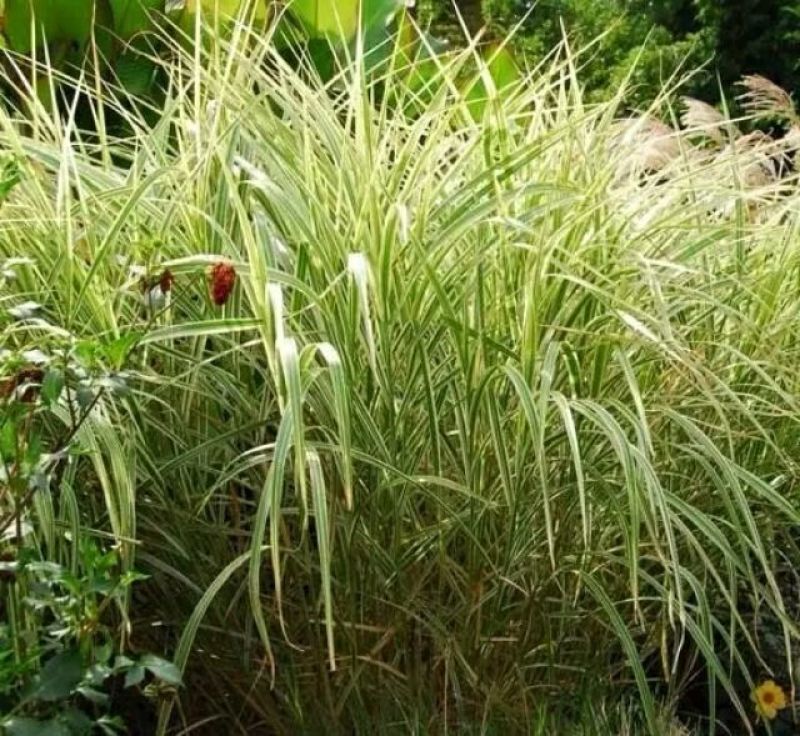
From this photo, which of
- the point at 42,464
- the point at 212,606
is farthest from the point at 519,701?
the point at 42,464

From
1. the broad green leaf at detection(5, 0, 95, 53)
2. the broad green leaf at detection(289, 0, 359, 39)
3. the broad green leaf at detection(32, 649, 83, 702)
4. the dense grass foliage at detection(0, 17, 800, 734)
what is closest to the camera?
the broad green leaf at detection(32, 649, 83, 702)

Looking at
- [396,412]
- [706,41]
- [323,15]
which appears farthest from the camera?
[706,41]

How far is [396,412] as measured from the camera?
91.0 inches

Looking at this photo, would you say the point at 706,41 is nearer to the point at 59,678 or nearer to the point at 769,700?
the point at 769,700

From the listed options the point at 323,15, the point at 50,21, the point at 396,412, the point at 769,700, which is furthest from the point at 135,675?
the point at 323,15

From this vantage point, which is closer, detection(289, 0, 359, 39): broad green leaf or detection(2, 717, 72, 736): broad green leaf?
detection(2, 717, 72, 736): broad green leaf

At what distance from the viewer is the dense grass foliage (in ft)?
7.42

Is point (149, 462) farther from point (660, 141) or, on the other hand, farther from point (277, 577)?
point (660, 141)

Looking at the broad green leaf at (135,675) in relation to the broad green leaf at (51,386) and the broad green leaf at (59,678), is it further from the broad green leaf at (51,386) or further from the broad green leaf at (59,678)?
the broad green leaf at (51,386)

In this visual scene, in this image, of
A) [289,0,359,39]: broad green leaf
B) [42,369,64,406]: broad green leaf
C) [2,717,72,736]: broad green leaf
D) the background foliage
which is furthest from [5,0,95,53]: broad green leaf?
the background foliage

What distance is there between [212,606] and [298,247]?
59 centimetres

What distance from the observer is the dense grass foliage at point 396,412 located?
2262 mm

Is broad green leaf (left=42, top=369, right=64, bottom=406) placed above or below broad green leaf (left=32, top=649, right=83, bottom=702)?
above

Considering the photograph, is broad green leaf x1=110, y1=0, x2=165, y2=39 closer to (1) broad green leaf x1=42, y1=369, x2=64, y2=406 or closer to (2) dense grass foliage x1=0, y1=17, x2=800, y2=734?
(2) dense grass foliage x1=0, y1=17, x2=800, y2=734
